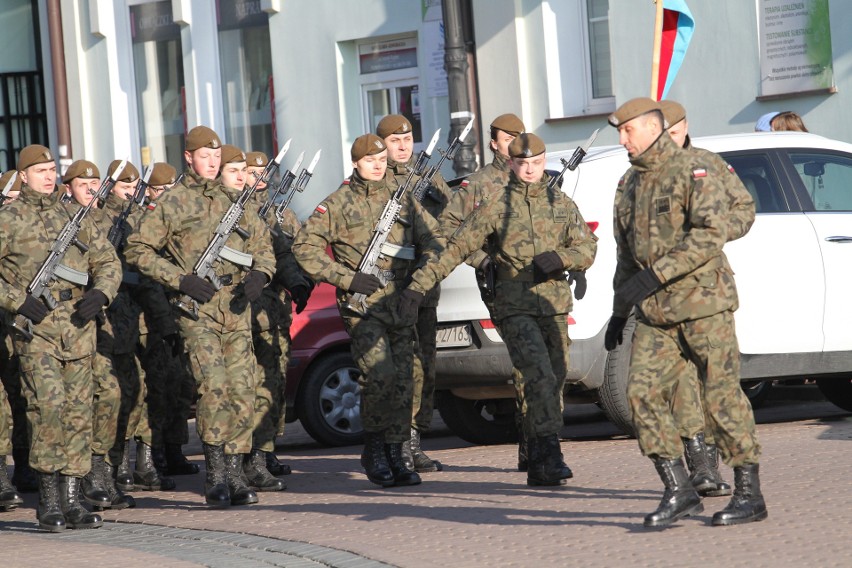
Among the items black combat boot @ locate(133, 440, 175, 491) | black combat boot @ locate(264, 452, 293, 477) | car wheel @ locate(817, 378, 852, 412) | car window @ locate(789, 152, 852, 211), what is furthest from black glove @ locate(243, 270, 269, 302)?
car wheel @ locate(817, 378, 852, 412)

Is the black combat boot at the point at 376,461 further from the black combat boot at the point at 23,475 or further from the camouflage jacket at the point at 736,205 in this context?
the camouflage jacket at the point at 736,205

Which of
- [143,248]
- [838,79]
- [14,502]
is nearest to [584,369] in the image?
[143,248]

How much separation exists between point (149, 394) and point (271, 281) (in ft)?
3.49

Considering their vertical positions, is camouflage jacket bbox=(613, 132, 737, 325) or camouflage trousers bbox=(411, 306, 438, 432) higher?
camouflage jacket bbox=(613, 132, 737, 325)

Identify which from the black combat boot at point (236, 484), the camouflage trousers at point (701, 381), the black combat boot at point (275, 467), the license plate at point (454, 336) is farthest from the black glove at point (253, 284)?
the camouflage trousers at point (701, 381)

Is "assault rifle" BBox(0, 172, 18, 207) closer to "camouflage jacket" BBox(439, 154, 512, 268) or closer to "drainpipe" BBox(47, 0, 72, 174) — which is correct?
"camouflage jacket" BBox(439, 154, 512, 268)

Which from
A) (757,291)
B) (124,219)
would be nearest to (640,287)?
(757,291)

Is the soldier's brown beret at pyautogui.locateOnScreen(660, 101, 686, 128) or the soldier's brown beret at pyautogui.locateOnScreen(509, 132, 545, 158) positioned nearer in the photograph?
the soldier's brown beret at pyautogui.locateOnScreen(660, 101, 686, 128)

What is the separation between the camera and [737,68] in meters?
15.7

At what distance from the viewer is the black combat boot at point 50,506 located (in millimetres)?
8797

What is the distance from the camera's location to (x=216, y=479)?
927cm

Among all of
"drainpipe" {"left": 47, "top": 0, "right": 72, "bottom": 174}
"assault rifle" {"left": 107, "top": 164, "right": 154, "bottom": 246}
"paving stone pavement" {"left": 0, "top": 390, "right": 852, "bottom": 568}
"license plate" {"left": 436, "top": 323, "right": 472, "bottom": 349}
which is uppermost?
"drainpipe" {"left": 47, "top": 0, "right": 72, "bottom": 174}

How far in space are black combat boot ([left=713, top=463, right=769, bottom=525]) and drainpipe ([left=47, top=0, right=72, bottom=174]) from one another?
16.4m

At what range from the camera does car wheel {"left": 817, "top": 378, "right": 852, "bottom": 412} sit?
37.9ft
